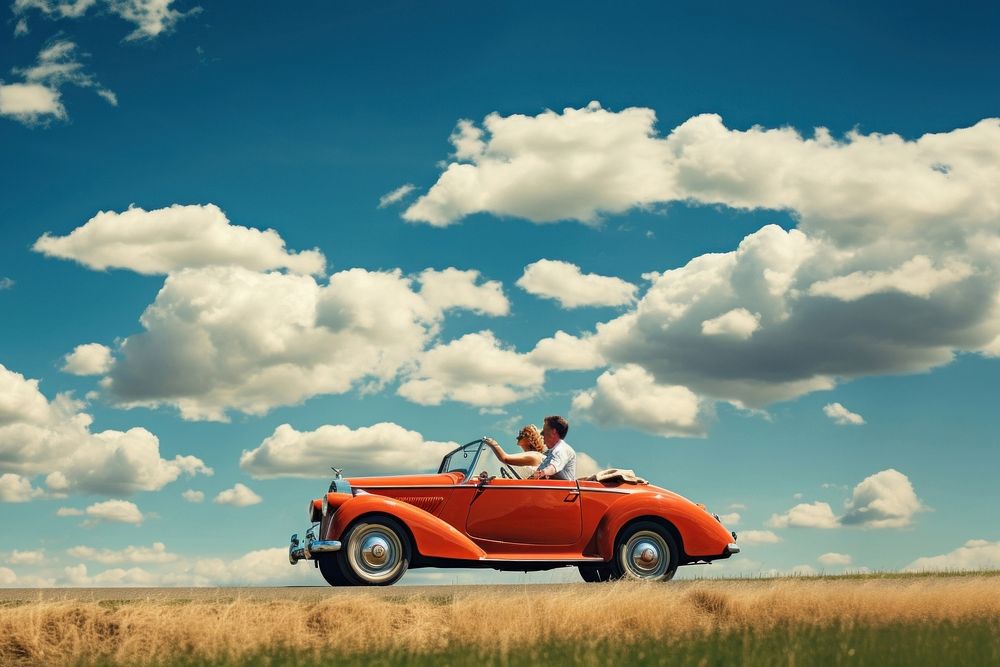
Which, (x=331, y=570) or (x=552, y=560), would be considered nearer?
(x=331, y=570)

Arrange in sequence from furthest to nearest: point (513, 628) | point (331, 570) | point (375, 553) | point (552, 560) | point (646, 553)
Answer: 1. point (646, 553)
2. point (552, 560)
3. point (331, 570)
4. point (375, 553)
5. point (513, 628)

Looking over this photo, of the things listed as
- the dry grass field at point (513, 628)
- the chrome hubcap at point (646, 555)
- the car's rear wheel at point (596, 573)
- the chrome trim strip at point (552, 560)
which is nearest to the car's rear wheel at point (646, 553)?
the chrome hubcap at point (646, 555)

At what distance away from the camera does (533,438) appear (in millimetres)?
15164

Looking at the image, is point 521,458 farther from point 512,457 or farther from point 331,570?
point 331,570

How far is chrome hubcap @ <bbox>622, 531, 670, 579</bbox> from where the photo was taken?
14.5 meters

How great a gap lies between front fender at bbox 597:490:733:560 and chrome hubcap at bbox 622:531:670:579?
0.26 metres

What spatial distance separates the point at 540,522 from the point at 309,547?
3.12m

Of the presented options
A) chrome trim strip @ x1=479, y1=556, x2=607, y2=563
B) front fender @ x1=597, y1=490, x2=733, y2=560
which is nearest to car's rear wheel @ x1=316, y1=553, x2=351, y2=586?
chrome trim strip @ x1=479, y1=556, x2=607, y2=563

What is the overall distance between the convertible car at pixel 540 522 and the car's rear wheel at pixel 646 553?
0.04 ft

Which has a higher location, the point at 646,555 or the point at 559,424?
the point at 559,424

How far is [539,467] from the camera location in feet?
48.7

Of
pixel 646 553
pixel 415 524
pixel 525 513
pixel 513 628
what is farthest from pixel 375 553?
pixel 513 628

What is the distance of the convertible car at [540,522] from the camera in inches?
560

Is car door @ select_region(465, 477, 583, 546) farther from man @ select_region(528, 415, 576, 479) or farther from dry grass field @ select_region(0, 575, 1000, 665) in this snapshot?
dry grass field @ select_region(0, 575, 1000, 665)
